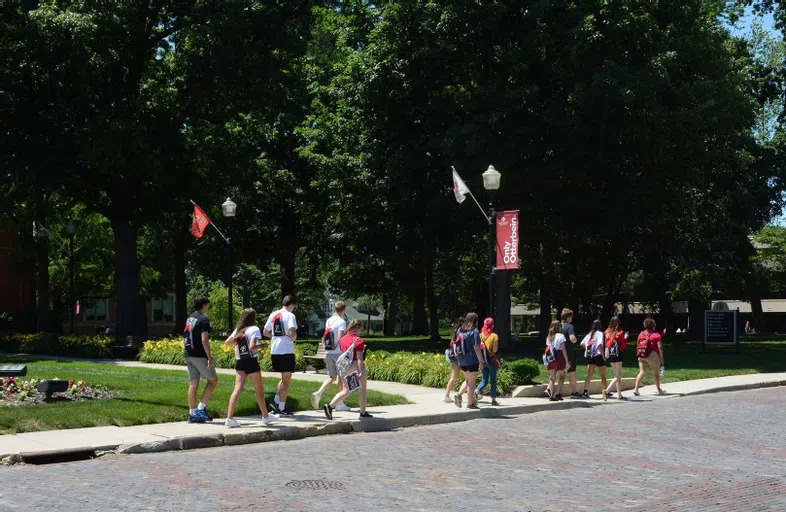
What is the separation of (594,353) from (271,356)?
7.85 metres

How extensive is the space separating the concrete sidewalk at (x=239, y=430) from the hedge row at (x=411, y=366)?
116cm

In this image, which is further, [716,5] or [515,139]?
[716,5]

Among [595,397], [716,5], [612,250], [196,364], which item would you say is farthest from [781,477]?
[612,250]

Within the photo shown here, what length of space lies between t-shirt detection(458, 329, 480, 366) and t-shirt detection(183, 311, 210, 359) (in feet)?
16.2

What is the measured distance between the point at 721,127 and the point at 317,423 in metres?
23.1

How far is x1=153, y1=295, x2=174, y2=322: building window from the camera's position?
81438mm

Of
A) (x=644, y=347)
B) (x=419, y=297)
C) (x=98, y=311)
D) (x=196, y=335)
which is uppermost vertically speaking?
(x=419, y=297)

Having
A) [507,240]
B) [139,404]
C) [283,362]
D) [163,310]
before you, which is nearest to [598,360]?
[507,240]

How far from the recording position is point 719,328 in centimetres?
3319

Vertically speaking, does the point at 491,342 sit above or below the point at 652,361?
above

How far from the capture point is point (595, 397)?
816 inches

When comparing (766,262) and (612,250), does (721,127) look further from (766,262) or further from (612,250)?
(766,262)

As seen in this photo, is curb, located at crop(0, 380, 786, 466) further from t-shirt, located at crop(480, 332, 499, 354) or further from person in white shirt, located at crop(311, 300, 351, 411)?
person in white shirt, located at crop(311, 300, 351, 411)

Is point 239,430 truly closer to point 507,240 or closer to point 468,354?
point 468,354
